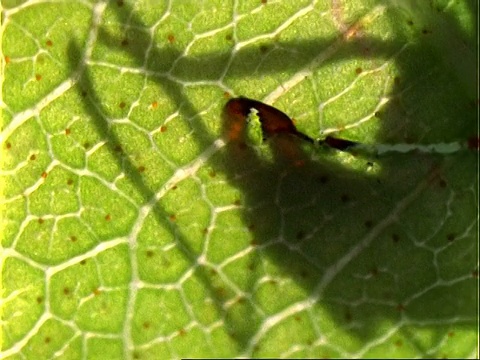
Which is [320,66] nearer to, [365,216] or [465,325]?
[365,216]

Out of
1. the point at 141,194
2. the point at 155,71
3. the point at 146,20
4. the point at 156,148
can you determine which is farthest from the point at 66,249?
the point at 146,20

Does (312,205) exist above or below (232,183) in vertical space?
below

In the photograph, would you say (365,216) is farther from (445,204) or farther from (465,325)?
(465,325)

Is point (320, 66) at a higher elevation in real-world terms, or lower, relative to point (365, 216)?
higher

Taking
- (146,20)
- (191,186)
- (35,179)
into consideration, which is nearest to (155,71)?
(146,20)

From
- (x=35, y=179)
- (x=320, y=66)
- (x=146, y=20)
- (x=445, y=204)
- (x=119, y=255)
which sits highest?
(x=146, y=20)
